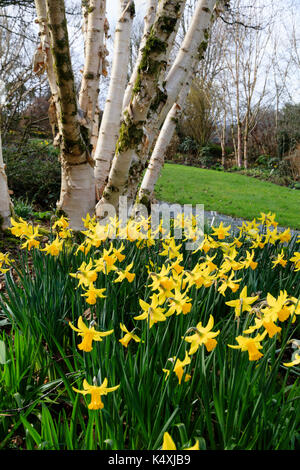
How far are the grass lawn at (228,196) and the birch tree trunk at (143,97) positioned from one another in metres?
4.89

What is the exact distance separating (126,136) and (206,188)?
7.86m

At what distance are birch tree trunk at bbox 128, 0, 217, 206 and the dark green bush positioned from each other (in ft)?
11.3

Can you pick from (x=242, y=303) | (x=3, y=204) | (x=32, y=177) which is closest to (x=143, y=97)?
(x=3, y=204)

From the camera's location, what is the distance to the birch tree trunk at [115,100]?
354 cm

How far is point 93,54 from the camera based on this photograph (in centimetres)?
345

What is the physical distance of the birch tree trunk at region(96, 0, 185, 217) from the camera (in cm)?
254

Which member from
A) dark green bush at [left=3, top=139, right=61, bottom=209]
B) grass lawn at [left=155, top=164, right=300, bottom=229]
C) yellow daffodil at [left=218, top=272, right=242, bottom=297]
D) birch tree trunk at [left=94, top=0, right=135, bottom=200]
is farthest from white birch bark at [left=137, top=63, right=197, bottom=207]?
grass lawn at [left=155, top=164, right=300, bottom=229]

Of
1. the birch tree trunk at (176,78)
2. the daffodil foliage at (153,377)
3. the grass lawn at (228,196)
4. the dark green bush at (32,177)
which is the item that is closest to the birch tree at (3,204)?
the birch tree trunk at (176,78)

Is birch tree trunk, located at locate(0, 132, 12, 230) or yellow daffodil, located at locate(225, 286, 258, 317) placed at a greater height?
birch tree trunk, located at locate(0, 132, 12, 230)

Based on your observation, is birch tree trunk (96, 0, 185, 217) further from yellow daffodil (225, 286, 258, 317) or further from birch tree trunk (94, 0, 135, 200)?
yellow daffodil (225, 286, 258, 317)

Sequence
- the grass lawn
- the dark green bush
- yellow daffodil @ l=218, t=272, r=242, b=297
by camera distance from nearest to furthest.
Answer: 1. yellow daffodil @ l=218, t=272, r=242, b=297
2. the dark green bush
3. the grass lawn
